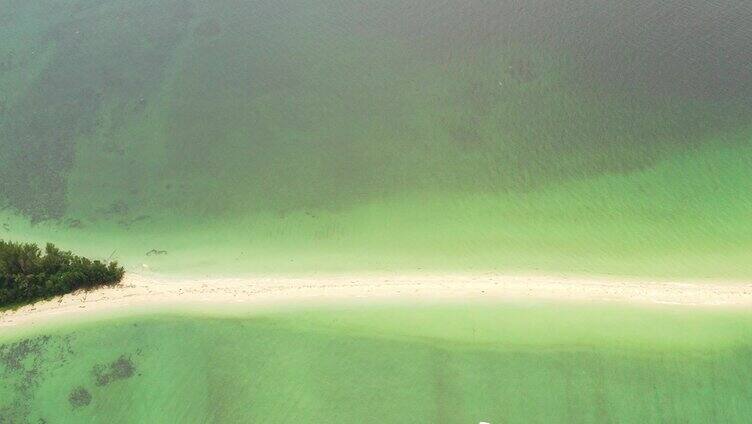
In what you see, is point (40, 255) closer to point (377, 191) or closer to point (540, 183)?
point (377, 191)

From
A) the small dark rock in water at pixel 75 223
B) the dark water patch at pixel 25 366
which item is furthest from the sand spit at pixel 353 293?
the small dark rock in water at pixel 75 223

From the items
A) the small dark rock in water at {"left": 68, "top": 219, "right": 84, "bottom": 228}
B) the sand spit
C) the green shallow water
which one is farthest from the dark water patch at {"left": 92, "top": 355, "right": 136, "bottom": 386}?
the small dark rock in water at {"left": 68, "top": 219, "right": 84, "bottom": 228}

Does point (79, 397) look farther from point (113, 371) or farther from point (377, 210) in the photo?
point (377, 210)

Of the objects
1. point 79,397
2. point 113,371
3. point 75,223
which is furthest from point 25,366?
point 75,223

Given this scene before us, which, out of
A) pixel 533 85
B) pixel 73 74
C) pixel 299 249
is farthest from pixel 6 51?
pixel 533 85

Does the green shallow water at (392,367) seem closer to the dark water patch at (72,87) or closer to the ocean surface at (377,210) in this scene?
the ocean surface at (377,210)

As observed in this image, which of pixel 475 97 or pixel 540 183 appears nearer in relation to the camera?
pixel 540 183
